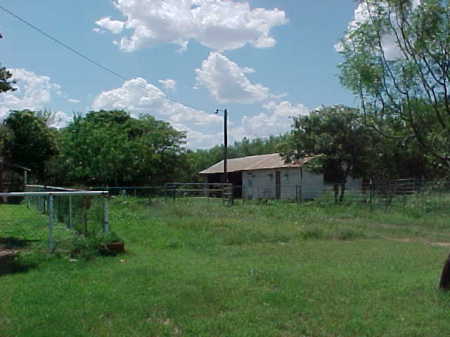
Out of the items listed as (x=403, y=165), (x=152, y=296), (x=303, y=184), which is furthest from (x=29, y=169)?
(x=152, y=296)

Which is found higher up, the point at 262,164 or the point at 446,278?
the point at 262,164

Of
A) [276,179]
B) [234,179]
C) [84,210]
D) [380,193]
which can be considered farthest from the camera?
[234,179]

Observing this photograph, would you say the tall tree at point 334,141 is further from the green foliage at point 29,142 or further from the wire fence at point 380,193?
the green foliage at point 29,142

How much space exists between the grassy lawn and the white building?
64.3ft

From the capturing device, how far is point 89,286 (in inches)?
286

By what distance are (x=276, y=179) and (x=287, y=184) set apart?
1.81 metres

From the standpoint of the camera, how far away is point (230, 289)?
7.09 metres

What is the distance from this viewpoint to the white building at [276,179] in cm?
3497

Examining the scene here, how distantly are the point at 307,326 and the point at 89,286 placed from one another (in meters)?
3.38

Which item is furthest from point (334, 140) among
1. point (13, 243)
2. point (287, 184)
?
point (13, 243)

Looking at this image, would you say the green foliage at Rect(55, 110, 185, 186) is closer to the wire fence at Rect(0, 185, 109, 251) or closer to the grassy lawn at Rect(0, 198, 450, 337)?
the grassy lawn at Rect(0, 198, 450, 337)

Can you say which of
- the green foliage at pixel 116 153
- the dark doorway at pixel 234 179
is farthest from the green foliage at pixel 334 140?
the dark doorway at pixel 234 179

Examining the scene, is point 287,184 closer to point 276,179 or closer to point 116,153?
point 276,179

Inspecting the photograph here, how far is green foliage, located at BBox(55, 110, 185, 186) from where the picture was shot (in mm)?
32312
